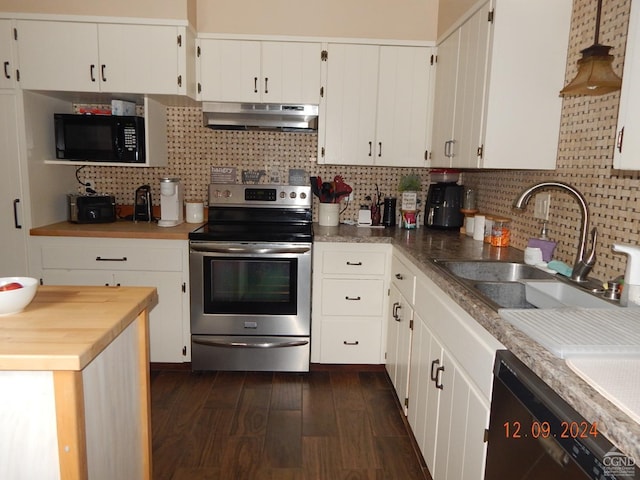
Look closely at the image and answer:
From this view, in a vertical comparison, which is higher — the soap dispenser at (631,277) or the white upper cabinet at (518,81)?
the white upper cabinet at (518,81)

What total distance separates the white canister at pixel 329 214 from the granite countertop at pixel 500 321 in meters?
0.14

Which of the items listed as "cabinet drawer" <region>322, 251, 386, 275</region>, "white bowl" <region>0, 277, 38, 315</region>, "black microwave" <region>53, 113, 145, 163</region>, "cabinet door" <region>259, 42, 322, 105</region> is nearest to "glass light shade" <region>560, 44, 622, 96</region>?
"cabinet drawer" <region>322, 251, 386, 275</region>

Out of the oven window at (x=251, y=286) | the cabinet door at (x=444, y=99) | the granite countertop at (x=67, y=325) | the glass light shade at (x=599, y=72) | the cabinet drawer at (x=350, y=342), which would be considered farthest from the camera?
the cabinet drawer at (x=350, y=342)

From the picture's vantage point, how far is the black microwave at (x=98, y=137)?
2.90 m

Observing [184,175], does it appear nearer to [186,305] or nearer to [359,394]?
[186,305]

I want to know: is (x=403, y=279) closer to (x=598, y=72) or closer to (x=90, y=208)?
(x=598, y=72)

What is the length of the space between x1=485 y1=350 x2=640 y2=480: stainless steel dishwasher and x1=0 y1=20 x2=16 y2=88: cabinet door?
9.90ft

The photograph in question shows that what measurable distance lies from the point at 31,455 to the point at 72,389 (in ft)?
0.71

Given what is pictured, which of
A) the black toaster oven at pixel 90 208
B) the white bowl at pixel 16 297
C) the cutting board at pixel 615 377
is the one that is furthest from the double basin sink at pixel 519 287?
the black toaster oven at pixel 90 208

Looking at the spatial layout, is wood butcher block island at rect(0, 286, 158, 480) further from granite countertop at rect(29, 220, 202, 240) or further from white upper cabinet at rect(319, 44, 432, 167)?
white upper cabinet at rect(319, 44, 432, 167)

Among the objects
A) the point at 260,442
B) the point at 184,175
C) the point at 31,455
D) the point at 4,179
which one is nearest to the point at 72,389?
the point at 31,455

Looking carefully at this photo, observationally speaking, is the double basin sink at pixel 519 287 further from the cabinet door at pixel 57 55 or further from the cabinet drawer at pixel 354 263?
the cabinet door at pixel 57 55

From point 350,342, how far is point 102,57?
91.4 inches

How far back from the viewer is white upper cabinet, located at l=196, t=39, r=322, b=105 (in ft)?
9.73
